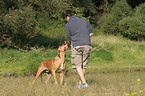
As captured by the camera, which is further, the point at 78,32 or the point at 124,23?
the point at 124,23

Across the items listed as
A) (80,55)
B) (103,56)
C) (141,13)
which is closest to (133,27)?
(141,13)

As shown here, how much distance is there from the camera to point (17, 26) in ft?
51.2

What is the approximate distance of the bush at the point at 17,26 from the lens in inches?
609

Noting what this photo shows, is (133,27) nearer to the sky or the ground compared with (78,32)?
nearer to the sky

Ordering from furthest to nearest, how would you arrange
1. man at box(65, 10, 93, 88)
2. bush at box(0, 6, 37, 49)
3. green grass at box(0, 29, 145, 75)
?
bush at box(0, 6, 37, 49), green grass at box(0, 29, 145, 75), man at box(65, 10, 93, 88)

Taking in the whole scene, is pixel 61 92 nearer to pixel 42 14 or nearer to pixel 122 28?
pixel 42 14

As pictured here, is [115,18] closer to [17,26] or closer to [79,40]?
[17,26]

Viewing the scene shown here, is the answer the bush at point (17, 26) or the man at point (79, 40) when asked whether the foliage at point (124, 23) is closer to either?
the bush at point (17, 26)

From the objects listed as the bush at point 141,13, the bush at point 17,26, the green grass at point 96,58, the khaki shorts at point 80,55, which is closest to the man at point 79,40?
the khaki shorts at point 80,55

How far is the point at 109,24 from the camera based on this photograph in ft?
94.7

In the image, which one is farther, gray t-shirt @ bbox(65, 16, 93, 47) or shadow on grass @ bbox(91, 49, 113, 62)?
shadow on grass @ bbox(91, 49, 113, 62)

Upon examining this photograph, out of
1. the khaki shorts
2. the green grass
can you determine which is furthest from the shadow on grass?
the khaki shorts

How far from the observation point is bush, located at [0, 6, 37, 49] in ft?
50.8

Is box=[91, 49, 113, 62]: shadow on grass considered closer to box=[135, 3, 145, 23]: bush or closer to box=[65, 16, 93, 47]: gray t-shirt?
box=[65, 16, 93, 47]: gray t-shirt
